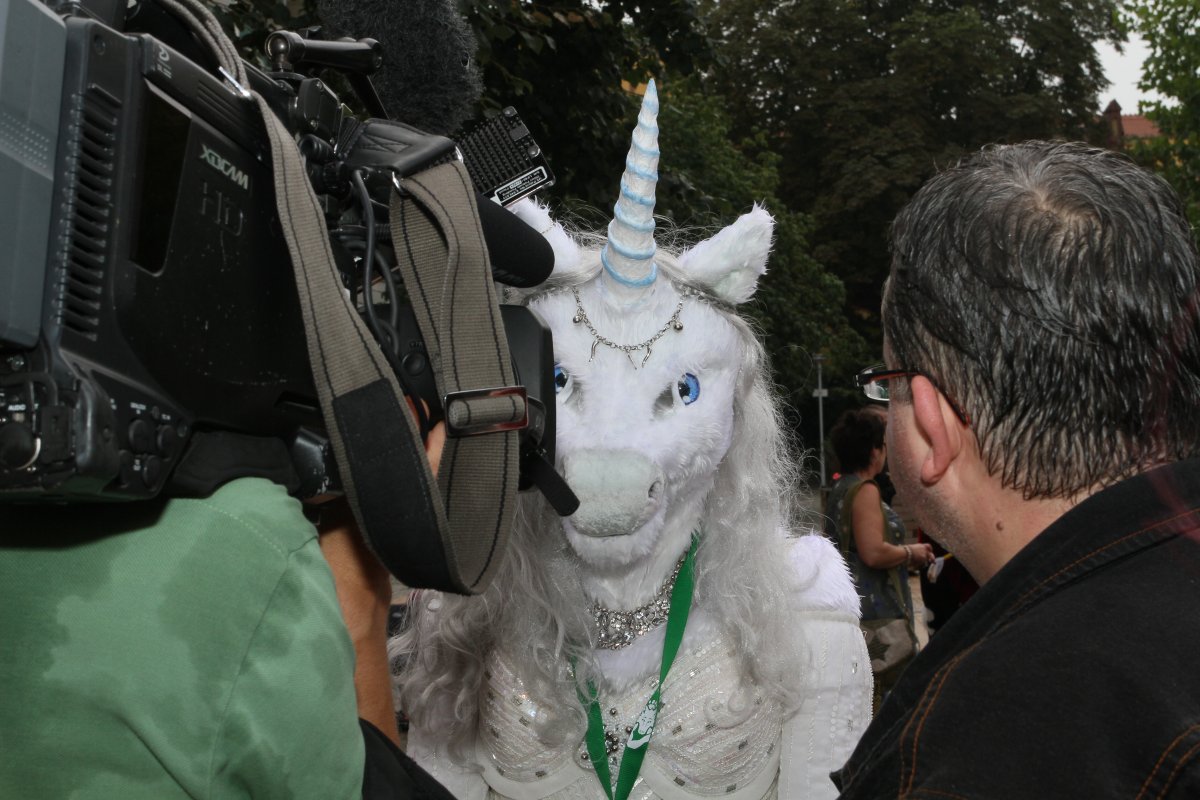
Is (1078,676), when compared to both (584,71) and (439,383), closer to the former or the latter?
(439,383)

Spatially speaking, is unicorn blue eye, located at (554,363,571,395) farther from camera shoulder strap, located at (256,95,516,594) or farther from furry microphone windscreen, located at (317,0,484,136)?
camera shoulder strap, located at (256,95,516,594)

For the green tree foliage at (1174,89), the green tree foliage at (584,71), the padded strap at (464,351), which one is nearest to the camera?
the padded strap at (464,351)

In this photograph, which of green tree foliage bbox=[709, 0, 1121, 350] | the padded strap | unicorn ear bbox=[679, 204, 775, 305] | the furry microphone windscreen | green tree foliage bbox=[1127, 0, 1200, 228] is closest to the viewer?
the padded strap

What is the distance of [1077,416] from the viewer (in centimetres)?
131

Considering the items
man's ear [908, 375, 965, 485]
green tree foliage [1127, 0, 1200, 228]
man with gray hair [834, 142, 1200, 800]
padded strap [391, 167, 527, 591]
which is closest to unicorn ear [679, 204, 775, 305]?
man with gray hair [834, 142, 1200, 800]

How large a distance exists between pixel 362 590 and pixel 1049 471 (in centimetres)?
83

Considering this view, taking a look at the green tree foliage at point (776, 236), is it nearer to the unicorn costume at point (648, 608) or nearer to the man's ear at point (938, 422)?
the unicorn costume at point (648, 608)

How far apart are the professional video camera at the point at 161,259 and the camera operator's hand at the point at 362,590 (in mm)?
191

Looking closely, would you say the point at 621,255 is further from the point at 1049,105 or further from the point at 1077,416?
the point at 1049,105

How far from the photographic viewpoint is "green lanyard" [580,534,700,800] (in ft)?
7.80

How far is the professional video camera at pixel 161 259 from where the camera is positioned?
2.91 ft

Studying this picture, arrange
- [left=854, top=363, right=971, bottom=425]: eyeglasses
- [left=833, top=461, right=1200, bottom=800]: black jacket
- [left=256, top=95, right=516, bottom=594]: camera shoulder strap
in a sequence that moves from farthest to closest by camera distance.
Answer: [left=854, top=363, right=971, bottom=425]: eyeglasses < [left=256, top=95, right=516, bottom=594]: camera shoulder strap < [left=833, top=461, right=1200, bottom=800]: black jacket

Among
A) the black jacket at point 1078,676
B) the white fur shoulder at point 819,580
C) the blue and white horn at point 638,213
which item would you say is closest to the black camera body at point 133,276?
the black jacket at point 1078,676

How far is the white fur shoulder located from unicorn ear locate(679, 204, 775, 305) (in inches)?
24.4
